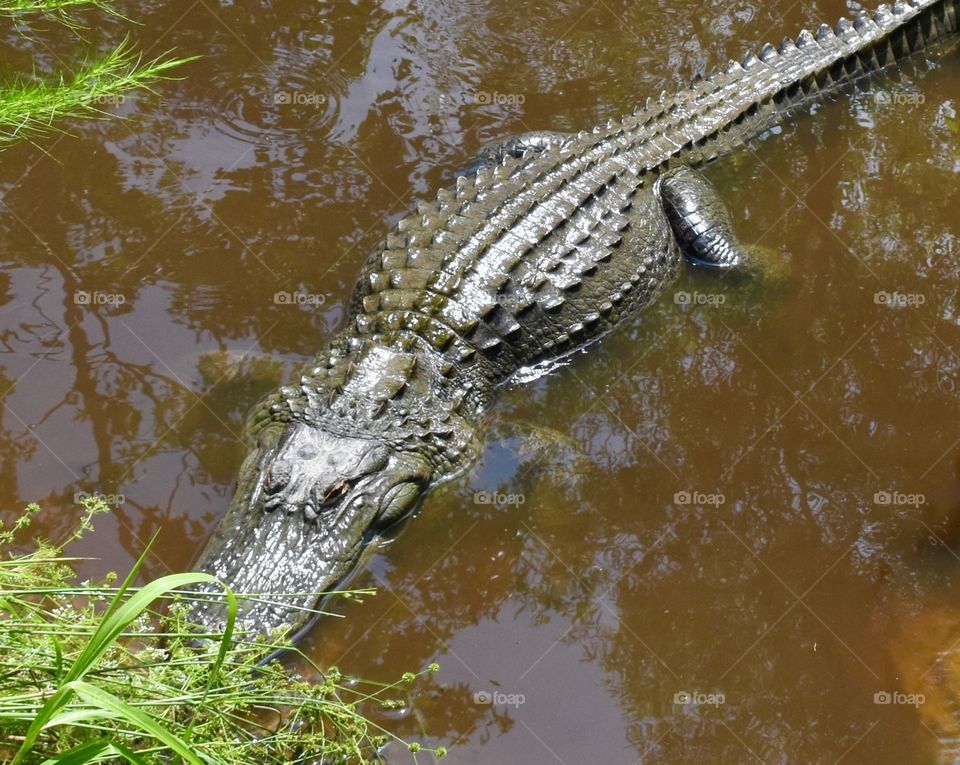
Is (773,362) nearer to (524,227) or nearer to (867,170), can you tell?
(524,227)

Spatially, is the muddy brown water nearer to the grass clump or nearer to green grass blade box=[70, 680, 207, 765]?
the grass clump

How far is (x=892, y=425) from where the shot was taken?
221 inches

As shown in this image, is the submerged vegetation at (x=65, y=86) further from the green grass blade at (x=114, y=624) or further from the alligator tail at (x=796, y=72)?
the alligator tail at (x=796, y=72)

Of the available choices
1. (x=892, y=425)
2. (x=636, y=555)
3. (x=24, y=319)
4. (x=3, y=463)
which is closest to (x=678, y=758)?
(x=636, y=555)

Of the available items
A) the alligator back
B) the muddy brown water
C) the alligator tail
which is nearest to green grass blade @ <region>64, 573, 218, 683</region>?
the muddy brown water

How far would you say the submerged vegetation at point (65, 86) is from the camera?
466cm

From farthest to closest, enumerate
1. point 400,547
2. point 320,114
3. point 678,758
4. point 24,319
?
point 320,114, point 24,319, point 400,547, point 678,758

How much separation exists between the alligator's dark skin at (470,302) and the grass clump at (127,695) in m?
0.75

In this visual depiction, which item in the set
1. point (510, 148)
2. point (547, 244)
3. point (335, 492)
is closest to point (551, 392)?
point (547, 244)

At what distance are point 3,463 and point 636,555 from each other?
11.2 feet

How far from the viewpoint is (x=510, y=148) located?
6.77m

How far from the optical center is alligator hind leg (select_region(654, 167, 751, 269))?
630 cm

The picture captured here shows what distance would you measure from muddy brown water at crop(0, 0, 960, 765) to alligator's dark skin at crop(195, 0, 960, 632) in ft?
0.76

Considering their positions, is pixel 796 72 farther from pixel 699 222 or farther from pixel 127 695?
pixel 127 695
